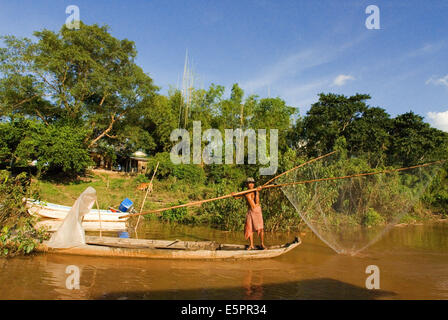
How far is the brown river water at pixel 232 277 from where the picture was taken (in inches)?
174

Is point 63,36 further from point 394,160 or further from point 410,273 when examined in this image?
point 410,273

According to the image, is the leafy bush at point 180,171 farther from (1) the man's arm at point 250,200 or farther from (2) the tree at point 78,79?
(1) the man's arm at point 250,200

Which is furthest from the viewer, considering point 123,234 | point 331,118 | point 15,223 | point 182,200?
point 331,118

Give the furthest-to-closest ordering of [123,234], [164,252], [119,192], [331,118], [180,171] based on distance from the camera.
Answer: [331,118] → [180,171] → [119,192] → [123,234] → [164,252]

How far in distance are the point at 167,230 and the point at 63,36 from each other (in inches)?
674

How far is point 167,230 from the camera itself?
10148 millimetres

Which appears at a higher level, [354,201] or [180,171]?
[180,171]

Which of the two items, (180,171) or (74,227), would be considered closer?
(74,227)

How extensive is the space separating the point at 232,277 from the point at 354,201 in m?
3.14

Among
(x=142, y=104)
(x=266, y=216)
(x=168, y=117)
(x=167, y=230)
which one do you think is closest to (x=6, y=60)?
(x=142, y=104)

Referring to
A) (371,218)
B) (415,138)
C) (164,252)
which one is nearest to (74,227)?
(164,252)

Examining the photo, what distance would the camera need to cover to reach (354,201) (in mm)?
6426

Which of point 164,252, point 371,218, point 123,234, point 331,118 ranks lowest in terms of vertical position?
point 123,234

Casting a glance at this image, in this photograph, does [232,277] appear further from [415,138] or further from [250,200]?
[415,138]
